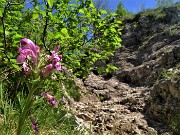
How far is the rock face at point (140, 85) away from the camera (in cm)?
941

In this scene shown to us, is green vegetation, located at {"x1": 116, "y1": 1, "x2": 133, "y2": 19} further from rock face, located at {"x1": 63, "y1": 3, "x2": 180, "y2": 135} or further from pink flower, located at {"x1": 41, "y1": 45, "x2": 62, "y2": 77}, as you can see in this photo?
pink flower, located at {"x1": 41, "y1": 45, "x2": 62, "y2": 77}

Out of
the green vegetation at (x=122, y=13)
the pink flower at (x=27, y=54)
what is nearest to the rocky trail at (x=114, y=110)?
the pink flower at (x=27, y=54)

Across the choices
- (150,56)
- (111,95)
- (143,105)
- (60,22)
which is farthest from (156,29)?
(60,22)

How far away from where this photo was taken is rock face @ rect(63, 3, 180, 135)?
9.41m

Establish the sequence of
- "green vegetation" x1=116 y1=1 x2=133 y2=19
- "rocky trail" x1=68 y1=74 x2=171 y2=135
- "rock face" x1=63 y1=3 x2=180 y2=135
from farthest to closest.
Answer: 1. "green vegetation" x1=116 y1=1 x2=133 y2=19
2. "rock face" x1=63 y1=3 x2=180 y2=135
3. "rocky trail" x1=68 y1=74 x2=171 y2=135

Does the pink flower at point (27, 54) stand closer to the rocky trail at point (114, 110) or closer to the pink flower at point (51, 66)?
the pink flower at point (51, 66)

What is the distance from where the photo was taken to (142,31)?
18.9 meters

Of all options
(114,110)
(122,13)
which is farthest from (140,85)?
(122,13)

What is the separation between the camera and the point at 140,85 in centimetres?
1446

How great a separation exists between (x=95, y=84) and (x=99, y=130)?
601cm

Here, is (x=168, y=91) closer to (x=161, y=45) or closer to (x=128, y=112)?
(x=128, y=112)

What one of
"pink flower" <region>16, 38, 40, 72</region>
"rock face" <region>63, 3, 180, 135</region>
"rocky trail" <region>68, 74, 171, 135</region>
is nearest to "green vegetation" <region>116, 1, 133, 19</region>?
"rock face" <region>63, 3, 180, 135</region>

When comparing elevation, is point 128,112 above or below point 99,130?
above

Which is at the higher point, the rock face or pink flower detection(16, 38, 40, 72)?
the rock face
